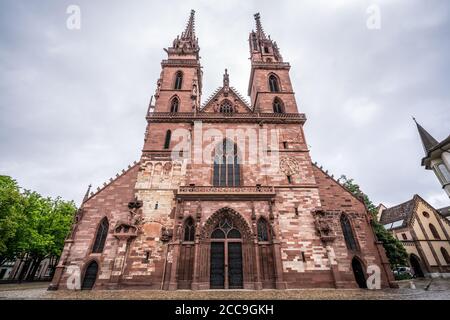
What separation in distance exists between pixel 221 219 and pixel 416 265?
2710 centimetres

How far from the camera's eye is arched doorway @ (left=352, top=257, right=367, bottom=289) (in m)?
14.1

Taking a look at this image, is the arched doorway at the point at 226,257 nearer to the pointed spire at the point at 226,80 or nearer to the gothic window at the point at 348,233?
the gothic window at the point at 348,233

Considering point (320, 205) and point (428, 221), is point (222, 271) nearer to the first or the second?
point (320, 205)

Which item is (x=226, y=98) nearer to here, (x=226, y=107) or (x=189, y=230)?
(x=226, y=107)

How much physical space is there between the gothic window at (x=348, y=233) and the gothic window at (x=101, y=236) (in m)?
16.0

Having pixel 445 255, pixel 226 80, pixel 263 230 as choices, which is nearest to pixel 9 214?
pixel 263 230

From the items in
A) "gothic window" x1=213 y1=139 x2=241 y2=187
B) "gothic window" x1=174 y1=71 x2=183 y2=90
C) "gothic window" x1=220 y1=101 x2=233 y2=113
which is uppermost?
"gothic window" x1=174 y1=71 x2=183 y2=90

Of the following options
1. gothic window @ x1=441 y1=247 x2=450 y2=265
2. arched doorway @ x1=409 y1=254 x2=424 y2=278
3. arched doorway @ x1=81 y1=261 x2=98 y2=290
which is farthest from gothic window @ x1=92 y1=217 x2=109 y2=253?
gothic window @ x1=441 y1=247 x2=450 y2=265

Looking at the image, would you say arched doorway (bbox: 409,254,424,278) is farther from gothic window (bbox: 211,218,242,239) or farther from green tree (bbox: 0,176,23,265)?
green tree (bbox: 0,176,23,265)

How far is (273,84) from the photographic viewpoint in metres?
23.8

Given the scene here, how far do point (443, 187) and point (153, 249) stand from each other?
1929cm

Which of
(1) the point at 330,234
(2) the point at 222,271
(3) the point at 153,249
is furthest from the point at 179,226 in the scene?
(1) the point at 330,234

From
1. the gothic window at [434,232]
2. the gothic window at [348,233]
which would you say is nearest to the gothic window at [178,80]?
the gothic window at [348,233]

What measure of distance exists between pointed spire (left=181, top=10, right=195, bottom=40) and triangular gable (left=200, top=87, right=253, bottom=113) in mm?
11085
